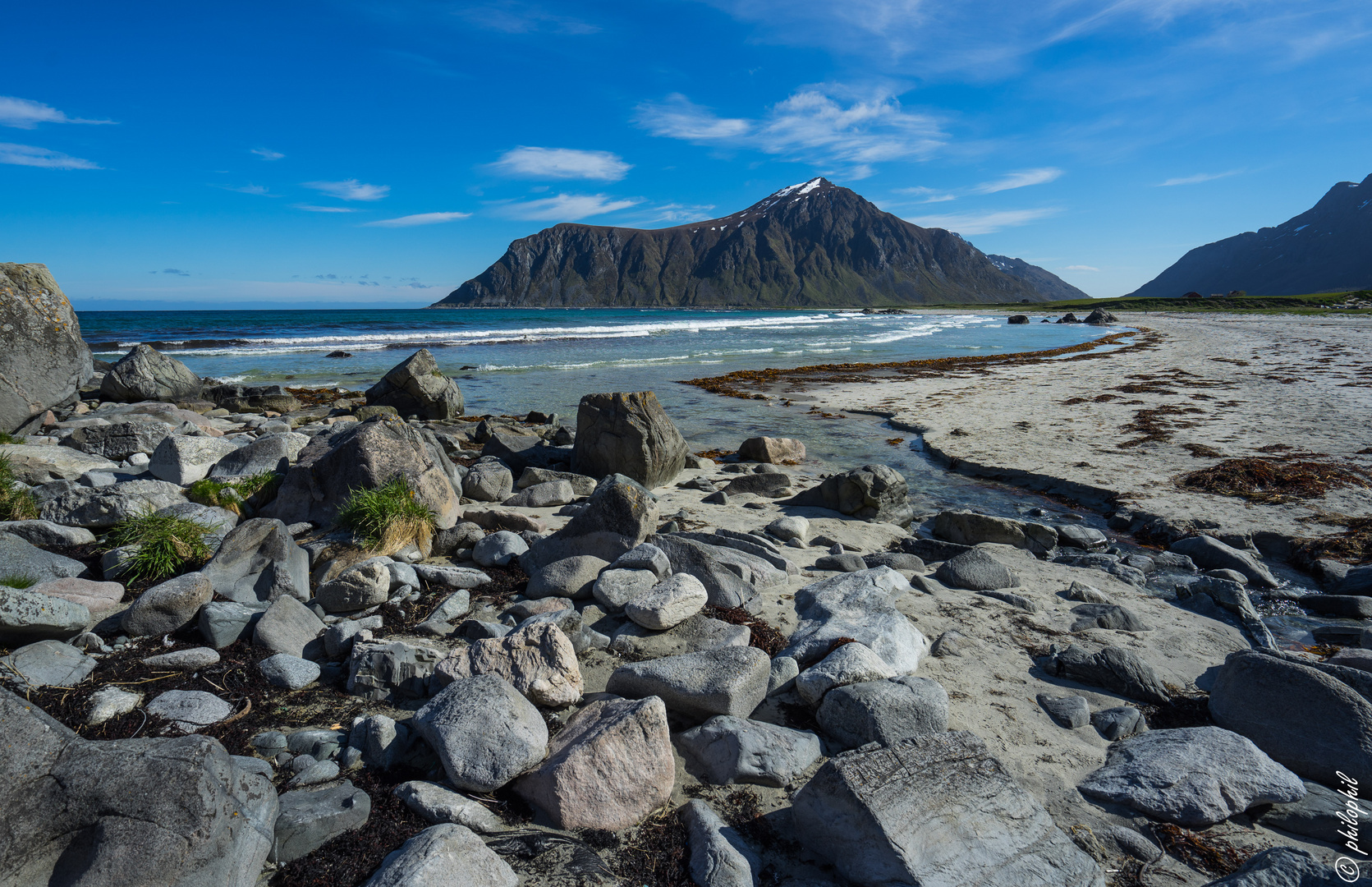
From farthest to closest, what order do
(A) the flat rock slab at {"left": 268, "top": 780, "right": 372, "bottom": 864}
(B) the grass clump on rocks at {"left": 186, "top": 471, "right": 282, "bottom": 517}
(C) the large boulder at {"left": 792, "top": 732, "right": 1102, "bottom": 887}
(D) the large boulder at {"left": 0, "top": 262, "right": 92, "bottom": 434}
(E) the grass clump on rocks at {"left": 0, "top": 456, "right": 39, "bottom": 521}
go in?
(D) the large boulder at {"left": 0, "top": 262, "right": 92, "bottom": 434}
(B) the grass clump on rocks at {"left": 186, "top": 471, "right": 282, "bottom": 517}
(E) the grass clump on rocks at {"left": 0, "top": 456, "right": 39, "bottom": 521}
(A) the flat rock slab at {"left": 268, "top": 780, "right": 372, "bottom": 864}
(C) the large boulder at {"left": 792, "top": 732, "right": 1102, "bottom": 887}

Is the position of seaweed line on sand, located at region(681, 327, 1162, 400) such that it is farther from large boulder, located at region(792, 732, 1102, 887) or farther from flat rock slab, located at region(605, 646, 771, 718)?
large boulder, located at region(792, 732, 1102, 887)

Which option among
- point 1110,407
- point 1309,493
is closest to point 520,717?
point 1309,493

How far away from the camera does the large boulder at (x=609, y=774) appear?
2.91 m

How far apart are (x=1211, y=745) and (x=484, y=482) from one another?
24.9 ft

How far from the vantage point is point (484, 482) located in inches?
333

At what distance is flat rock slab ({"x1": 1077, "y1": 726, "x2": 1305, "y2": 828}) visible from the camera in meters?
3.03

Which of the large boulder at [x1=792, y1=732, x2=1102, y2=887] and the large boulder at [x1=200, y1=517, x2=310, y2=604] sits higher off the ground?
the large boulder at [x1=200, y1=517, x2=310, y2=604]

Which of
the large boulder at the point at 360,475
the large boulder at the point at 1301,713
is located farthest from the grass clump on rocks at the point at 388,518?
the large boulder at the point at 1301,713

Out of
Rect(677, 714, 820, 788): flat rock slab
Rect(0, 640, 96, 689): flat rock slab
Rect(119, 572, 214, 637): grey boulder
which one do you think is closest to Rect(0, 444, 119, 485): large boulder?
Rect(119, 572, 214, 637): grey boulder

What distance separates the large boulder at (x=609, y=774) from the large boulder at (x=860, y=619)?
4.61 feet

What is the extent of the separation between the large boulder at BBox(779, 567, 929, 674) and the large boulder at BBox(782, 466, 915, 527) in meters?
2.57

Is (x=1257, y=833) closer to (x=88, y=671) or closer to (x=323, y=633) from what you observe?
(x=323, y=633)

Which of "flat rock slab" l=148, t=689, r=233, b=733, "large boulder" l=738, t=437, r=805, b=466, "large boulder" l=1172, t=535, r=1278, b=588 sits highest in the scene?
"flat rock slab" l=148, t=689, r=233, b=733

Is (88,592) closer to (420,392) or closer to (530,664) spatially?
(530,664)
